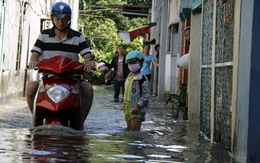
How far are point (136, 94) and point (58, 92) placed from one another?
175 centimetres

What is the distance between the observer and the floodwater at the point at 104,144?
716cm

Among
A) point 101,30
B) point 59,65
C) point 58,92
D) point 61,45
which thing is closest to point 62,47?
point 61,45

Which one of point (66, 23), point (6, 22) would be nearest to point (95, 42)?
point (6, 22)

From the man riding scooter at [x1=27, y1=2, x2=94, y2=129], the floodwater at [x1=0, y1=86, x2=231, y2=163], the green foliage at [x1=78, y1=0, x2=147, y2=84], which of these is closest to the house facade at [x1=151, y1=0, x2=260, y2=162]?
the floodwater at [x1=0, y1=86, x2=231, y2=163]

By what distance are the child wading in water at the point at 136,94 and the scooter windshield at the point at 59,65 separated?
151 centimetres

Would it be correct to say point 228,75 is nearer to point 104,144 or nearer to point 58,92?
point 104,144

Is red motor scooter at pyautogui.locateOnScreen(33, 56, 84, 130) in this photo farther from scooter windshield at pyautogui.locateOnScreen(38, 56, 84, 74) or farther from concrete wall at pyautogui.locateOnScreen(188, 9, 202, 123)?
concrete wall at pyautogui.locateOnScreen(188, 9, 202, 123)

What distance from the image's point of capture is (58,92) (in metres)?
8.91

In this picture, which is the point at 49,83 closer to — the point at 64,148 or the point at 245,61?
the point at 64,148

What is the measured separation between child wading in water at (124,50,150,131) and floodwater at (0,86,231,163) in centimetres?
20

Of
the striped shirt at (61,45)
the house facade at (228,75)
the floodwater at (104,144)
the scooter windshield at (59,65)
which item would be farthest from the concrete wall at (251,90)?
the striped shirt at (61,45)

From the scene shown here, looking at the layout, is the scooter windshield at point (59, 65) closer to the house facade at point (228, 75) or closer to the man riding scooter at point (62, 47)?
the man riding scooter at point (62, 47)

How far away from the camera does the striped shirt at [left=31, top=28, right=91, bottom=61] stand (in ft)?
31.7

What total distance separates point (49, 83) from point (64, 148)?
1.43 metres
